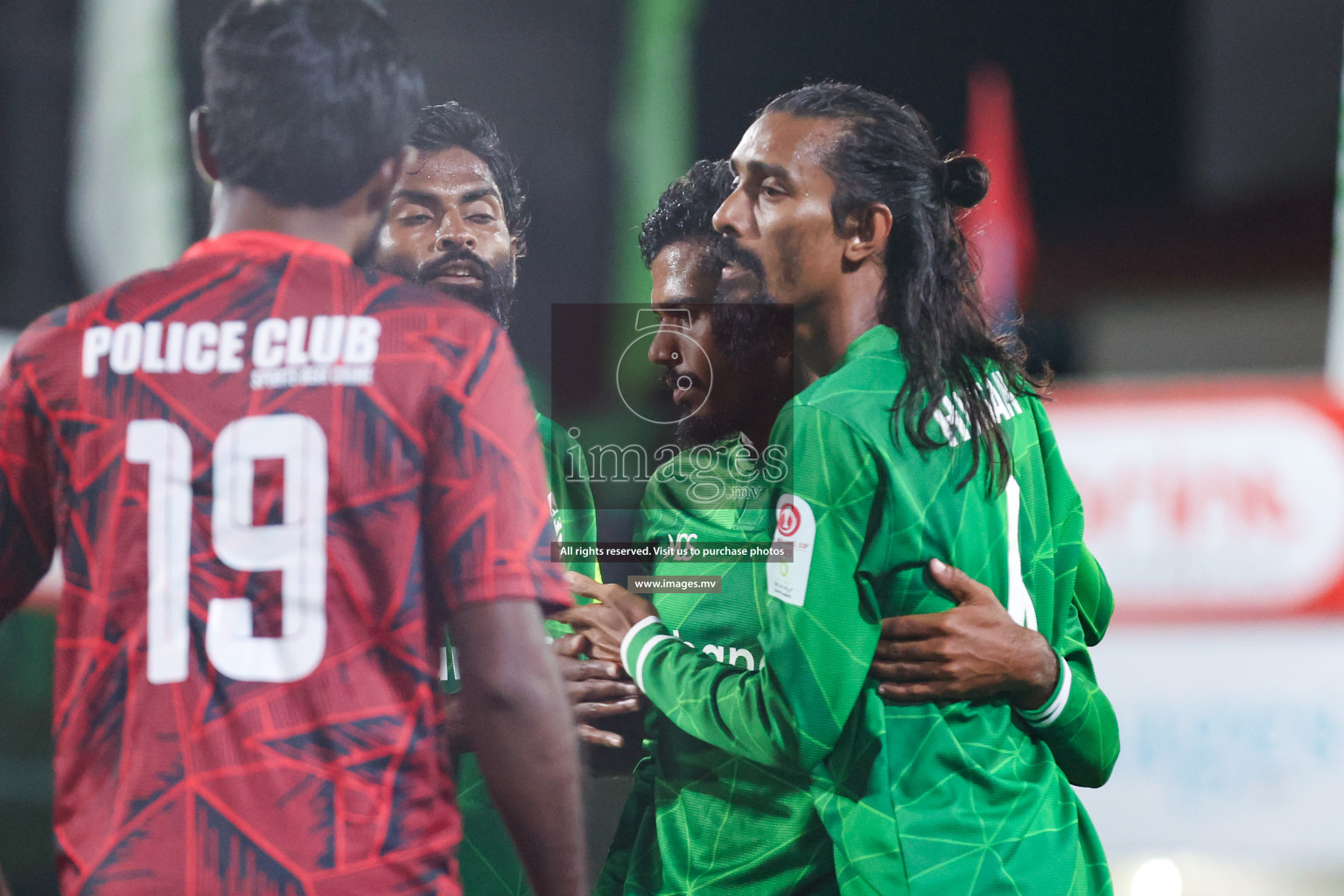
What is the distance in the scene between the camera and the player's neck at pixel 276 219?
1.22 m

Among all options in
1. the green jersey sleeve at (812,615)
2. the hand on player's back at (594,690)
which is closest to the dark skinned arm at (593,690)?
the hand on player's back at (594,690)

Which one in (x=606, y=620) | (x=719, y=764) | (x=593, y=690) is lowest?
(x=719, y=764)

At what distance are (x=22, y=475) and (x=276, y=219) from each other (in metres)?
0.43

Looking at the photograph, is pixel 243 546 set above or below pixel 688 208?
below

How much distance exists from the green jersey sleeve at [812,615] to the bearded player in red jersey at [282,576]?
1.09ft

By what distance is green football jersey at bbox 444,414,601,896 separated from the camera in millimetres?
1476

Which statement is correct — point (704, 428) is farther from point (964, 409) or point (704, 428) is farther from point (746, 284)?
point (964, 409)

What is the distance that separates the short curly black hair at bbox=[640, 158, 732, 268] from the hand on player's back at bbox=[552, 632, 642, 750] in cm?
60

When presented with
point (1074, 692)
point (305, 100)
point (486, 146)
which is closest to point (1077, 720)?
point (1074, 692)

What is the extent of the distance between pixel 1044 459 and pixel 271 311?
113 cm

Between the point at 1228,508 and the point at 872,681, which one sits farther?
the point at 1228,508

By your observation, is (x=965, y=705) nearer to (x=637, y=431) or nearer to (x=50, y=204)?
(x=637, y=431)

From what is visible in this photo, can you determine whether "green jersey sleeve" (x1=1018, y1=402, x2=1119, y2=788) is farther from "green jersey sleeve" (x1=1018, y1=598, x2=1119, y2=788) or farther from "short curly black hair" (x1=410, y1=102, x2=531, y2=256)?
"short curly black hair" (x1=410, y1=102, x2=531, y2=256)

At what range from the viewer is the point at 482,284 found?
1531 millimetres
